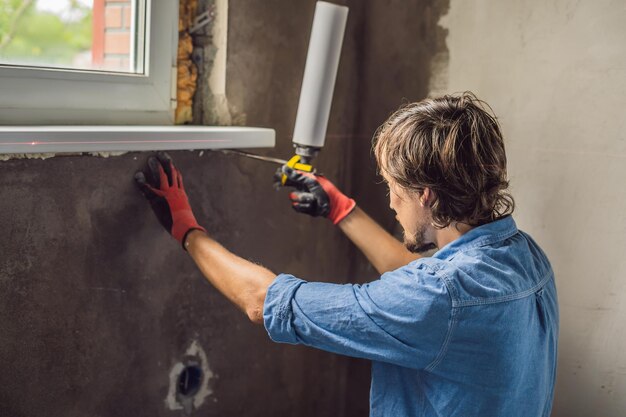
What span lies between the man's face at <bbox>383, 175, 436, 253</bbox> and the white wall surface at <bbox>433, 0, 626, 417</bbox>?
526 millimetres

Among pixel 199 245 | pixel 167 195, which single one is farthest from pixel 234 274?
pixel 167 195

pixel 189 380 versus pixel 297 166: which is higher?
pixel 297 166

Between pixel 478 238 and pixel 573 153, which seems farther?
pixel 573 153

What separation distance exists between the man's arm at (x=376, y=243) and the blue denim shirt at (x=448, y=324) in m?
0.43

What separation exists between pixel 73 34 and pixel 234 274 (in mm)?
694

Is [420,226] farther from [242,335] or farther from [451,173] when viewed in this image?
[242,335]

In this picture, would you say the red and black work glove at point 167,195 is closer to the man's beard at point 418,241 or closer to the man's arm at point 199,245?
the man's arm at point 199,245

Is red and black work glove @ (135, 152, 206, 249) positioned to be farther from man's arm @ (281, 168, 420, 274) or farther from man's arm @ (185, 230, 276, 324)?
man's arm @ (281, 168, 420, 274)

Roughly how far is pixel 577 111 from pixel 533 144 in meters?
0.14

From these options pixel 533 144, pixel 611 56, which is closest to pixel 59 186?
pixel 533 144

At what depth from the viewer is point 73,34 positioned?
1.44 m

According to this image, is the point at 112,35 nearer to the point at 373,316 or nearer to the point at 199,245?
the point at 199,245

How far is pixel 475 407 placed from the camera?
1.13m

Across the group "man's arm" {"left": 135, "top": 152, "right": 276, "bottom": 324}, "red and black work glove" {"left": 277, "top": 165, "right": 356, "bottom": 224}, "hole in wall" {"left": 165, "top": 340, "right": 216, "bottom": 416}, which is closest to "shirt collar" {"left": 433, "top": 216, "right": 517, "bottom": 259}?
"man's arm" {"left": 135, "top": 152, "right": 276, "bottom": 324}
